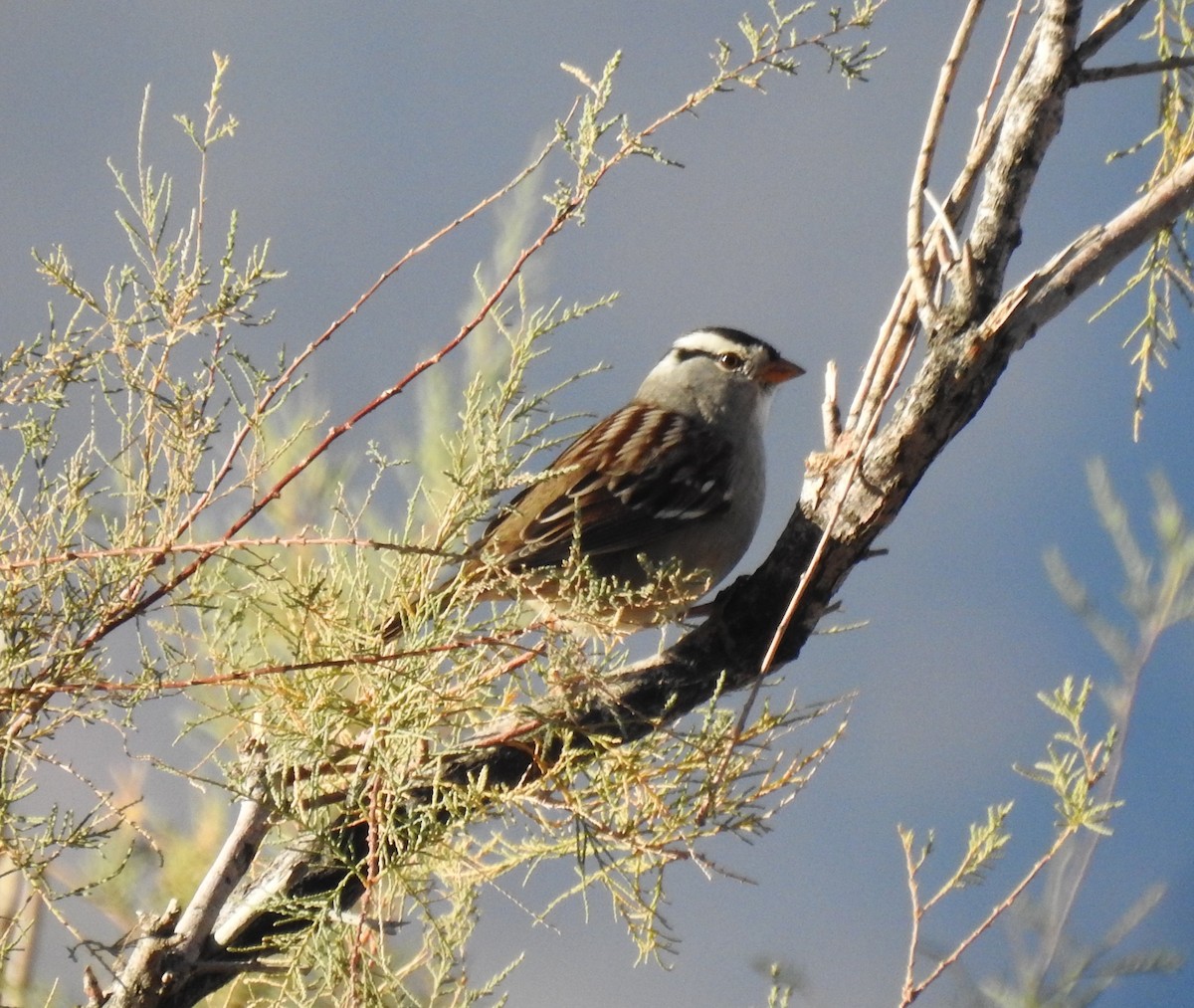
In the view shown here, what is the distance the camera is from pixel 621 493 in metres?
2.92

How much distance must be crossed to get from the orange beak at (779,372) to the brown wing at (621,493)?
0.28 m

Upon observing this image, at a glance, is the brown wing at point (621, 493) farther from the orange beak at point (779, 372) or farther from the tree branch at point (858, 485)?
the tree branch at point (858, 485)

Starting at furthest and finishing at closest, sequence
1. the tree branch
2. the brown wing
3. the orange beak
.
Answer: the orange beak → the brown wing → the tree branch

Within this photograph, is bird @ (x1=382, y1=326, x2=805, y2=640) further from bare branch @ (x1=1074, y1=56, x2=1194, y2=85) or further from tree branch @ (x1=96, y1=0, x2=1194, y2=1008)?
bare branch @ (x1=1074, y1=56, x2=1194, y2=85)

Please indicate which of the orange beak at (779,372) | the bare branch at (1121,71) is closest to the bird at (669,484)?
the orange beak at (779,372)

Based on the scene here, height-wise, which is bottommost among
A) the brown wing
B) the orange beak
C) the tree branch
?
the tree branch

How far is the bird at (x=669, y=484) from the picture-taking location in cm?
277

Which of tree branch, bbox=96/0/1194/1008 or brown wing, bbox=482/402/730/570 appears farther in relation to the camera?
brown wing, bbox=482/402/730/570

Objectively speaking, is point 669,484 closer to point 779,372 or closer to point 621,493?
point 621,493

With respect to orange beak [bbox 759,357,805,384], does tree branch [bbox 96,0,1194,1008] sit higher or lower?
lower

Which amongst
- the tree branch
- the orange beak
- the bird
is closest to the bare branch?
the tree branch

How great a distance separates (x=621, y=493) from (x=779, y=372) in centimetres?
71

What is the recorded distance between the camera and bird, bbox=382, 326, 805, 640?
9.09ft

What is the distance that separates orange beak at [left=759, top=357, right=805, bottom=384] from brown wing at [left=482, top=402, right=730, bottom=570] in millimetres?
281
